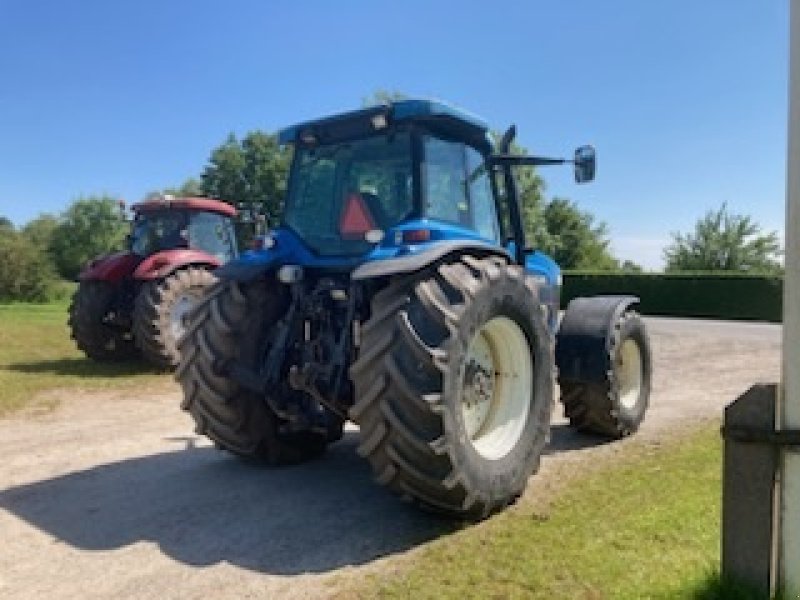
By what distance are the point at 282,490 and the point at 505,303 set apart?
6.43ft

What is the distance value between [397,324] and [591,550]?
1.52m

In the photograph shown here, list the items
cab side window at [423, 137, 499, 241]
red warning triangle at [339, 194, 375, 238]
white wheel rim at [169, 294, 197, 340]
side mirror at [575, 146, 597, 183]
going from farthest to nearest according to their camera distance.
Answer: white wheel rim at [169, 294, 197, 340], side mirror at [575, 146, 597, 183], red warning triangle at [339, 194, 375, 238], cab side window at [423, 137, 499, 241]

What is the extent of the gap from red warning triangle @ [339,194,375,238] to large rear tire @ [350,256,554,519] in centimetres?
95

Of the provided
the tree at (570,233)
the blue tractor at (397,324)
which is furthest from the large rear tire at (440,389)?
the tree at (570,233)

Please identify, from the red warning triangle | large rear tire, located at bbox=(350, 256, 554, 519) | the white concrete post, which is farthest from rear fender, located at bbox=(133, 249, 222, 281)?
the white concrete post

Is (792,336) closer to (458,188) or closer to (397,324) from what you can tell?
(397,324)

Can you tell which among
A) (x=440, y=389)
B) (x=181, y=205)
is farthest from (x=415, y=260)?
(x=181, y=205)

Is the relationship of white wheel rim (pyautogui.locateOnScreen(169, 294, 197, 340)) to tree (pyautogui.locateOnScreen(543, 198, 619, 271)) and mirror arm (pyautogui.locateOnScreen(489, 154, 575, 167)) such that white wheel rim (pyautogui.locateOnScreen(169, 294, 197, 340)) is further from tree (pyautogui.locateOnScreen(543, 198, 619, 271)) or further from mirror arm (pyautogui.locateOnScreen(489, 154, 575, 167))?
tree (pyautogui.locateOnScreen(543, 198, 619, 271))

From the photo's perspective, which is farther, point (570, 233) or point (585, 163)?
point (570, 233)

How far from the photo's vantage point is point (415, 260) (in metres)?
4.16

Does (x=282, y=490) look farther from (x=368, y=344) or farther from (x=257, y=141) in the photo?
(x=257, y=141)

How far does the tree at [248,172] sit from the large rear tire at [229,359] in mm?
48295

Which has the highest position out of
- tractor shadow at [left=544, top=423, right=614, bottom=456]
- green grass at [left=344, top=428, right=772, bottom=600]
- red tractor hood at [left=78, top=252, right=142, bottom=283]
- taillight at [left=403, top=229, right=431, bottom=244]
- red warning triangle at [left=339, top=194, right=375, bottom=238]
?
red warning triangle at [left=339, top=194, right=375, bottom=238]

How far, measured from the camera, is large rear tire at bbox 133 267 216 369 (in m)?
10.8
